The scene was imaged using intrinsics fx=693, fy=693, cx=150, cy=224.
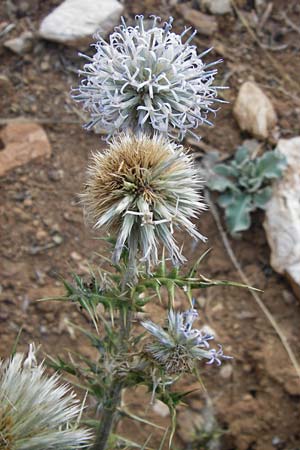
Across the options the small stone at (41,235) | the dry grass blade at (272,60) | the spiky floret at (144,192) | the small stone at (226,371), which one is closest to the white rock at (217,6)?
the dry grass blade at (272,60)

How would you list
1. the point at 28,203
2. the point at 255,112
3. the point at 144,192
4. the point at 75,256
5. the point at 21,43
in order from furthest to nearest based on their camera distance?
the point at 21,43, the point at 255,112, the point at 28,203, the point at 75,256, the point at 144,192

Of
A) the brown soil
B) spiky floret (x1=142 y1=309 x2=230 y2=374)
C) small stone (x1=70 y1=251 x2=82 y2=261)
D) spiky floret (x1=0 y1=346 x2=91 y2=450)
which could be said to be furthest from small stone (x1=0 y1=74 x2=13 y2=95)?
spiky floret (x1=142 y1=309 x2=230 y2=374)

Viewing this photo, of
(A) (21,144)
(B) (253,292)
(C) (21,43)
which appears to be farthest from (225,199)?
(C) (21,43)

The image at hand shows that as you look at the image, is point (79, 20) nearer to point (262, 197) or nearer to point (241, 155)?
point (241, 155)

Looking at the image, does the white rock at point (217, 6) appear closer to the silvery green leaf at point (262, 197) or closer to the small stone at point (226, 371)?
the silvery green leaf at point (262, 197)

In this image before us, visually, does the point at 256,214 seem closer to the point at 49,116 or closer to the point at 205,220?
the point at 205,220

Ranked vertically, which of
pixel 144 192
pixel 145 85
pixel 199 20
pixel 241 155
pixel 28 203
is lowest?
pixel 28 203

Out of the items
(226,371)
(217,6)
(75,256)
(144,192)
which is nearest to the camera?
(144,192)
